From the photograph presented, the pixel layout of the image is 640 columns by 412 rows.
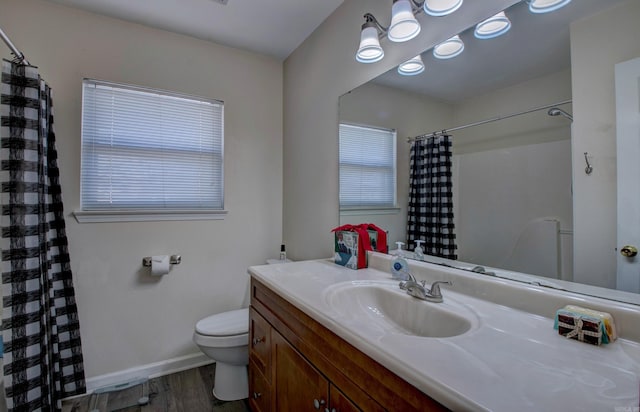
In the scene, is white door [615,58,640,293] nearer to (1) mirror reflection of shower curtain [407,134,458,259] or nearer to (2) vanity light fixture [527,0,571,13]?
(2) vanity light fixture [527,0,571,13]

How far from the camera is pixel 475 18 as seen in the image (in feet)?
3.79

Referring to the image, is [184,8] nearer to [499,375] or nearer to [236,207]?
[236,207]

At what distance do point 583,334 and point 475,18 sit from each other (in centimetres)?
113

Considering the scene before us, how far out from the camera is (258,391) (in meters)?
1.49

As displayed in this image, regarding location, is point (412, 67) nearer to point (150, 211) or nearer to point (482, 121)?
point (482, 121)

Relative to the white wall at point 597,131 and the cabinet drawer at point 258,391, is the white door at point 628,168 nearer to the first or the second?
the white wall at point 597,131

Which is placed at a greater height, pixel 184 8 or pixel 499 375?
pixel 184 8

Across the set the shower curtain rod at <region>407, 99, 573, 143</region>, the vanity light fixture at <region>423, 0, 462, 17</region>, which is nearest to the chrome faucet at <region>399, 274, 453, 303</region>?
the shower curtain rod at <region>407, 99, 573, 143</region>

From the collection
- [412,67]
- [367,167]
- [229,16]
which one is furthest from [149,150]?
[412,67]

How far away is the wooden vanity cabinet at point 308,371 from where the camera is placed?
0.69m

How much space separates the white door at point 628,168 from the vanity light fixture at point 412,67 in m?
0.72

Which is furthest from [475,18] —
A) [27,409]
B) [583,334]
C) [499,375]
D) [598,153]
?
[27,409]

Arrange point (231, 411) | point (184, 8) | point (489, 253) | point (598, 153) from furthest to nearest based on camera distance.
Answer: point (184, 8) → point (231, 411) → point (489, 253) → point (598, 153)

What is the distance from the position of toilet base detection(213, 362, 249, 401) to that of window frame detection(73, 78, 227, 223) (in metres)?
1.04
